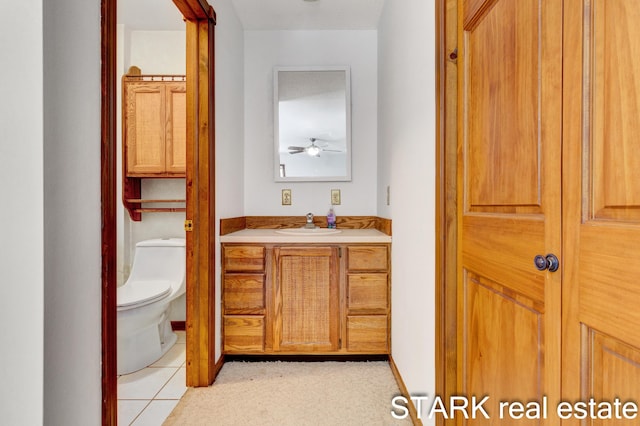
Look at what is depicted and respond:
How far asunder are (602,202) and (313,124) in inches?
89.7

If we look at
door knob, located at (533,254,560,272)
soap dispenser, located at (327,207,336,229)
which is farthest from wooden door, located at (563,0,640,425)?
soap dispenser, located at (327,207,336,229)

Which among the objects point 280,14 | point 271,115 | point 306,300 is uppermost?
point 280,14

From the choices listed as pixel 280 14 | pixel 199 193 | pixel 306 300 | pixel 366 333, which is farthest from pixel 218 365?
pixel 280 14

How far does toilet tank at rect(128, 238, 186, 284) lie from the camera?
263 centimetres

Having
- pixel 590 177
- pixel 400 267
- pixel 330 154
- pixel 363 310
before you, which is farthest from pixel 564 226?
pixel 330 154

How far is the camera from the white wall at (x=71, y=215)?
29.8 inches

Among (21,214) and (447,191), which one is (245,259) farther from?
(21,214)

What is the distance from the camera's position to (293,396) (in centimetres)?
186

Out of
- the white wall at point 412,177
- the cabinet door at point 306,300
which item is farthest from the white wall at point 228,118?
the white wall at point 412,177

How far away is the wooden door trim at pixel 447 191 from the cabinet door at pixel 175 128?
206 cm

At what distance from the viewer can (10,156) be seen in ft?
2.33

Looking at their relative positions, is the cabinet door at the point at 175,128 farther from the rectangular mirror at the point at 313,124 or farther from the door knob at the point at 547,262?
the door knob at the point at 547,262

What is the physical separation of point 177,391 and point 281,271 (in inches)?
33.6

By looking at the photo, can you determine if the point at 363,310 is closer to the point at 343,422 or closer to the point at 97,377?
the point at 343,422
